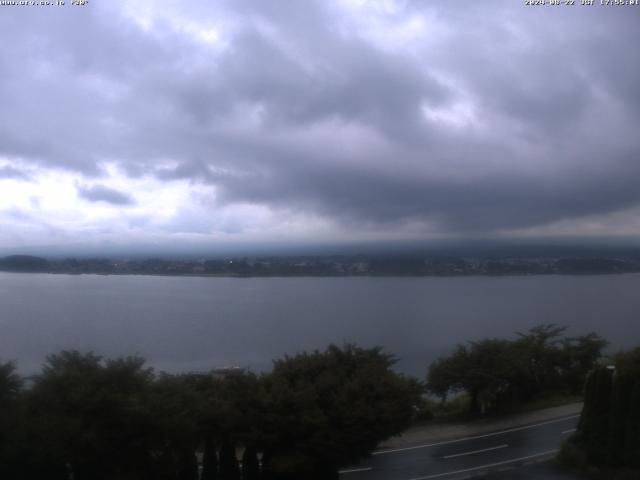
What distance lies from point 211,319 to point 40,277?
81.4 feet

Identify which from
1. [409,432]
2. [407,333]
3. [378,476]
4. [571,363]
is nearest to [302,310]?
[407,333]

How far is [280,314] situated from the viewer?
46.1 meters

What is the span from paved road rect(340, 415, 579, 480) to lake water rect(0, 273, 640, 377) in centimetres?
554

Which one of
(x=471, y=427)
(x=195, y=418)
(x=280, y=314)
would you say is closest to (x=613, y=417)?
(x=471, y=427)

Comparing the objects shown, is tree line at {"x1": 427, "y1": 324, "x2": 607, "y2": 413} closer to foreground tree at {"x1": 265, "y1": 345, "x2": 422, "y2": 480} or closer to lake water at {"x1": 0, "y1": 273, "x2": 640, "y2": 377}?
lake water at {"x1": 0, "y1": 273, "x2": 640, "y2": 377}

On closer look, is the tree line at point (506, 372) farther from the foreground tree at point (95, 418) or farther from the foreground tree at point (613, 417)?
the foreground tree at point (95, 418)

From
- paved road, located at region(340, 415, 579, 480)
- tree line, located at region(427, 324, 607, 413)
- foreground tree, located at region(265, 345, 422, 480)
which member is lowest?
paved road, located at region(340, 415, 579, 480)

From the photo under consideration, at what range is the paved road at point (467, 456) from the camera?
50.9 ft

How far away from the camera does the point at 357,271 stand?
63344 millimetres

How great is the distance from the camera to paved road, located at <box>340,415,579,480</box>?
50.9ft

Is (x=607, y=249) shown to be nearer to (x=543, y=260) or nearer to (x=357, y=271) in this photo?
(x=543, y=260)

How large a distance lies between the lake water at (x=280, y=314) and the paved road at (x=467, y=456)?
5.54m

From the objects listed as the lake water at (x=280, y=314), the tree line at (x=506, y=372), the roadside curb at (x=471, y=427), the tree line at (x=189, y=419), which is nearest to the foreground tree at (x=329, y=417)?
the tree line at (x=189, y=419)

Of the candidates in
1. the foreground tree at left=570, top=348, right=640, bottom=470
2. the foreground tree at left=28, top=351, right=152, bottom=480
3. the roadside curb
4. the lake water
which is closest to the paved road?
the roadside curb
